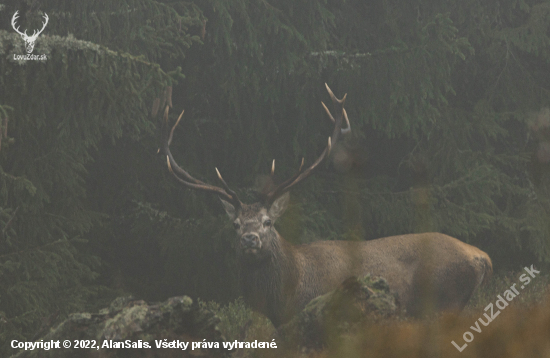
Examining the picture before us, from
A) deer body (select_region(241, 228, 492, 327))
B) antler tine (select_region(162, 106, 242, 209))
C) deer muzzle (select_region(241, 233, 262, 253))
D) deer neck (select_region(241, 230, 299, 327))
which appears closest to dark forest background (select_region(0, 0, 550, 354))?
antler tine (select_region(162, 106, 242, 209))

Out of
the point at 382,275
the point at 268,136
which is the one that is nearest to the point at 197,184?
the point at 382,275

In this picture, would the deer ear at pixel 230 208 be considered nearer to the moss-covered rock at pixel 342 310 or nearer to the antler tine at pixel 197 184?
the antler tine at pixel 197 184

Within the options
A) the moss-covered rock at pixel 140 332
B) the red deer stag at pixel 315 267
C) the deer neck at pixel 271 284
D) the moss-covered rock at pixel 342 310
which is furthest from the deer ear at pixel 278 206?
the moss-covered rock at pixel 140 332

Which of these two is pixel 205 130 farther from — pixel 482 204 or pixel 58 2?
pixel 482 204

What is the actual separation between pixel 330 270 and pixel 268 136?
11.0ft

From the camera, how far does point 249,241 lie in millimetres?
5500

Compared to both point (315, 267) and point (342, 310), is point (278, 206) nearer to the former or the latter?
point (315, 267)

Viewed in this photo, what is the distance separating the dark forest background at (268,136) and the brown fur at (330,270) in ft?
3.94

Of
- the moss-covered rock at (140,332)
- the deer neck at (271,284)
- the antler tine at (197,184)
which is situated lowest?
the deer neck at (271,284)

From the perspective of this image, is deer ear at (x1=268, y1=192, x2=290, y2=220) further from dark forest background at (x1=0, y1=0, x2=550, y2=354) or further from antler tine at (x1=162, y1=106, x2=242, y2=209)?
dark forest background at (x1=0, y1=0, x2=550, y2=354)

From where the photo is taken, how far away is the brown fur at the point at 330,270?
573cm

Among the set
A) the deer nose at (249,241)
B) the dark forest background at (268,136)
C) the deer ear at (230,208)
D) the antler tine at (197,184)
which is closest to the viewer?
the deer nose at (249,241)

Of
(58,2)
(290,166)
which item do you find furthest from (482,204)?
(58,2)

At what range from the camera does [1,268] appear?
6094mm
